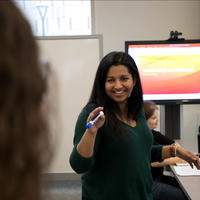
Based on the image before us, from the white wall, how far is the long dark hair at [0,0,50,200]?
3158 millimetres

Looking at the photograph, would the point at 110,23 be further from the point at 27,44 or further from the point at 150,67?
the point at 27,44

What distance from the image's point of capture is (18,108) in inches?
12.0

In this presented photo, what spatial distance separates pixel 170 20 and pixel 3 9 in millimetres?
3381

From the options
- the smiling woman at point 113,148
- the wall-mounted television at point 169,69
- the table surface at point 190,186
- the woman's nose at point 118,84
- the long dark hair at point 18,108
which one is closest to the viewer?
the long dark hair at point 18,108

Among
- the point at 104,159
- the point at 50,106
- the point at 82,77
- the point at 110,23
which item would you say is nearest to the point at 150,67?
the point at 82,77

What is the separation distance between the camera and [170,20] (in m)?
3.38

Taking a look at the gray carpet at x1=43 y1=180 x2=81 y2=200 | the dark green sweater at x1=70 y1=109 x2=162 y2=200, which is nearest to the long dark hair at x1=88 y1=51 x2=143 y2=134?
the dark green sweater at x1=70 y1=109 x2=162 y2=200

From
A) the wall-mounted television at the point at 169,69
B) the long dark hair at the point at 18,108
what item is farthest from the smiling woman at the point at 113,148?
the wall-mounted television at the point at 169,69

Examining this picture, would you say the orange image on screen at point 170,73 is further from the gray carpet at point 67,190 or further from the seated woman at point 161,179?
the gray carpet at point 67,190

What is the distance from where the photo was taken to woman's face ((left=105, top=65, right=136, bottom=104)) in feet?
4.11

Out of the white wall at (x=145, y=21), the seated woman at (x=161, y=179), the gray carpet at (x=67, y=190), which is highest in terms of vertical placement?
the white wall at (x=145, y=21)

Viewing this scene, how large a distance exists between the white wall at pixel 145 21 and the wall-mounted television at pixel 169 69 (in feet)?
2.61

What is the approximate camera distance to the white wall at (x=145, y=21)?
337 centimetres

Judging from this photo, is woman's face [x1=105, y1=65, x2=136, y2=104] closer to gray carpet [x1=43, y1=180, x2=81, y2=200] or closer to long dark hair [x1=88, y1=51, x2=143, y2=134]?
long dark hair [x1=88, y1=51, x2=143, y2=134]
